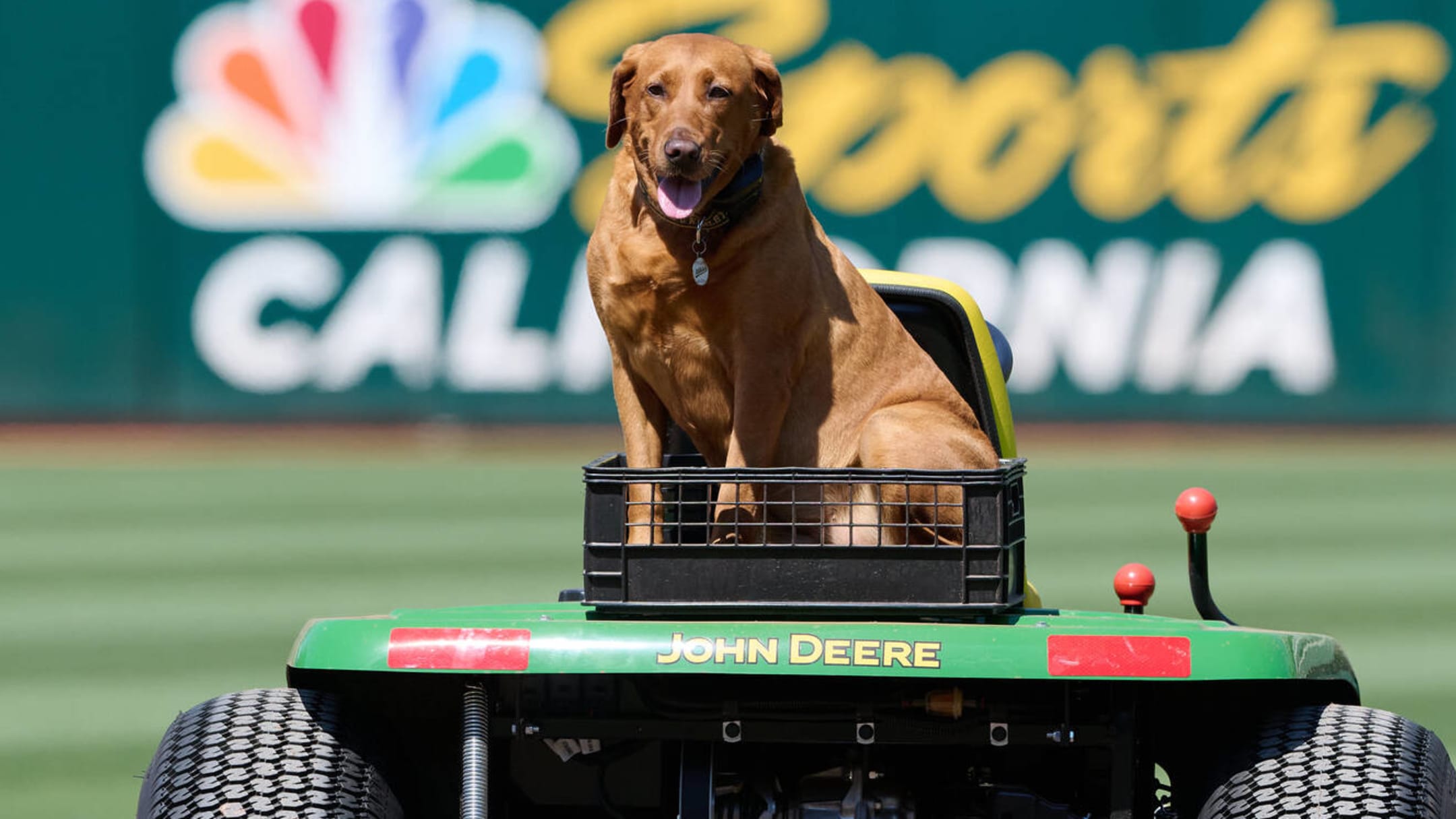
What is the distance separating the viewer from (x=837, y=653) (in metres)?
3.09

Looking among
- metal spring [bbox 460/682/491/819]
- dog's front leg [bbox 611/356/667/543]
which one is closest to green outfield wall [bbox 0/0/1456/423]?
dog's front leg [bbox 611/356/667/543]

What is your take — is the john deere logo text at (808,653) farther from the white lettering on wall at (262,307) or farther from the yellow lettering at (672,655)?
the white lettering on wall at (262,307)

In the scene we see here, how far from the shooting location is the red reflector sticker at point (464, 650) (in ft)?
10.2

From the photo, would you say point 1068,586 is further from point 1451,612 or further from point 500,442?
point 500,442

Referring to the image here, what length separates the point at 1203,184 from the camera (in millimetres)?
15148

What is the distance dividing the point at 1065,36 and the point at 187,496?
7424mm

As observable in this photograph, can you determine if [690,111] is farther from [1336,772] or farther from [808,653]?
[1336,772]

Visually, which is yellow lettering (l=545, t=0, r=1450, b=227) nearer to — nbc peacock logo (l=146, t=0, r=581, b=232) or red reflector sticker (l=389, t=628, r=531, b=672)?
nbc peacock logo (l=146, t=0, r=581, b=232)

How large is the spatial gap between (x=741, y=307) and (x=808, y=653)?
4.14ft

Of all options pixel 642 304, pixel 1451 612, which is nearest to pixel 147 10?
pixel 1451 612

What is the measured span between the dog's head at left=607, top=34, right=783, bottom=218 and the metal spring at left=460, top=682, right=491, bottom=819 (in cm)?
126

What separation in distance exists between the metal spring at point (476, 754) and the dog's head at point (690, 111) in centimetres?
126

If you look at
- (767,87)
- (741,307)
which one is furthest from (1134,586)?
(767,87)

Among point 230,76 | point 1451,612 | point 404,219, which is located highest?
point 230,76
